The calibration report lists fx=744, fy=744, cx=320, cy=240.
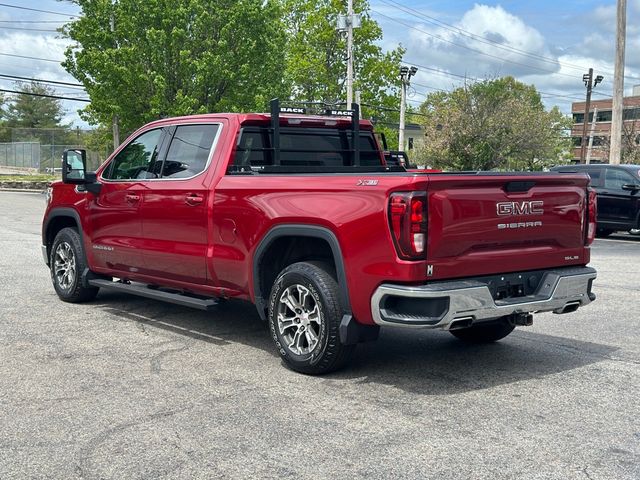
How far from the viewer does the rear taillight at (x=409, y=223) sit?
479cm

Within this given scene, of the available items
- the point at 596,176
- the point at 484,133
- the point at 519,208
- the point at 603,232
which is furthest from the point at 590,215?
the point at 484,133

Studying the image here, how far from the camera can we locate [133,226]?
7254mm

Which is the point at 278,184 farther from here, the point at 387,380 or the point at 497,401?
the point at 497,401

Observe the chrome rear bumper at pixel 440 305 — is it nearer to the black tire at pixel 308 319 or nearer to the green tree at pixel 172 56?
the black tire at pixel 308 319

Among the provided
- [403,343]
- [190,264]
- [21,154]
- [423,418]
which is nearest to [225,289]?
[190,264]

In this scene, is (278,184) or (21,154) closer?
(278,184)

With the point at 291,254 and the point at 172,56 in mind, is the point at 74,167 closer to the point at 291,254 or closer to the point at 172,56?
Result: the point at 291,254

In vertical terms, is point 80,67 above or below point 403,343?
above

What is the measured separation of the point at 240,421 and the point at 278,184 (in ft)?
6.32

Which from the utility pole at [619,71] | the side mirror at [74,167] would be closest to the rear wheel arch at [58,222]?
the side mirror at [74,167]

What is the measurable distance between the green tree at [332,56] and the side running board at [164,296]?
144 feet

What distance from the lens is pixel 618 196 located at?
17.4 meters

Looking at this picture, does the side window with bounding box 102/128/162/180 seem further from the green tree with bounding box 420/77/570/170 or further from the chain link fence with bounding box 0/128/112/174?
the chain link fence with bounding box 0/128/112/174

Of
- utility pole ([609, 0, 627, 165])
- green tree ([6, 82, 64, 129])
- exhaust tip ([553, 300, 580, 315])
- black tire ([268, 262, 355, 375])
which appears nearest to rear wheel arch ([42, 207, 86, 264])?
black tire ([268, 262, 355, 375])
